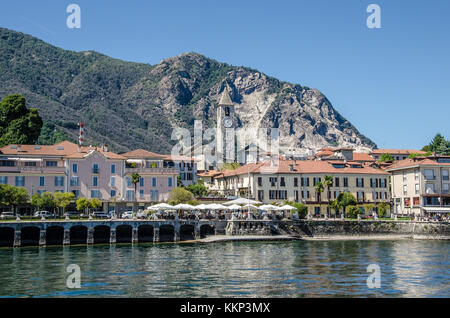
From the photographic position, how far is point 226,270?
41.9 metres

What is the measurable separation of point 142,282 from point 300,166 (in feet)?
211

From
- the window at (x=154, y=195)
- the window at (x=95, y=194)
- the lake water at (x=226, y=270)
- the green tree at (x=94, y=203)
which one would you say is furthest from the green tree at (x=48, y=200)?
the window at (x=154, y=195)

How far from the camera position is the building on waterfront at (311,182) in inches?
3622

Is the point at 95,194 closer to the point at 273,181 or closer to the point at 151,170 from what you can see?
the point at 151,170

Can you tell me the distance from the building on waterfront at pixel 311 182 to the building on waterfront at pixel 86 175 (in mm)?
17119

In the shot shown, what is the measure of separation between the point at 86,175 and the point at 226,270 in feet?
155

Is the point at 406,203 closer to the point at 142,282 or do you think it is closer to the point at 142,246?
the point at 142,246

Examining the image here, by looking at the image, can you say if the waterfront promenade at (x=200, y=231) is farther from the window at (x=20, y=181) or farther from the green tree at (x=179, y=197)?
the window at (x=20, y=181)

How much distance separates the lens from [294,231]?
7544 cm

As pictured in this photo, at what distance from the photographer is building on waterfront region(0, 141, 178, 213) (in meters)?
79.6

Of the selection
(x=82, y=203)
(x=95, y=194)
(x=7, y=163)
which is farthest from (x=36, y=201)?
(x=95, y=194)
